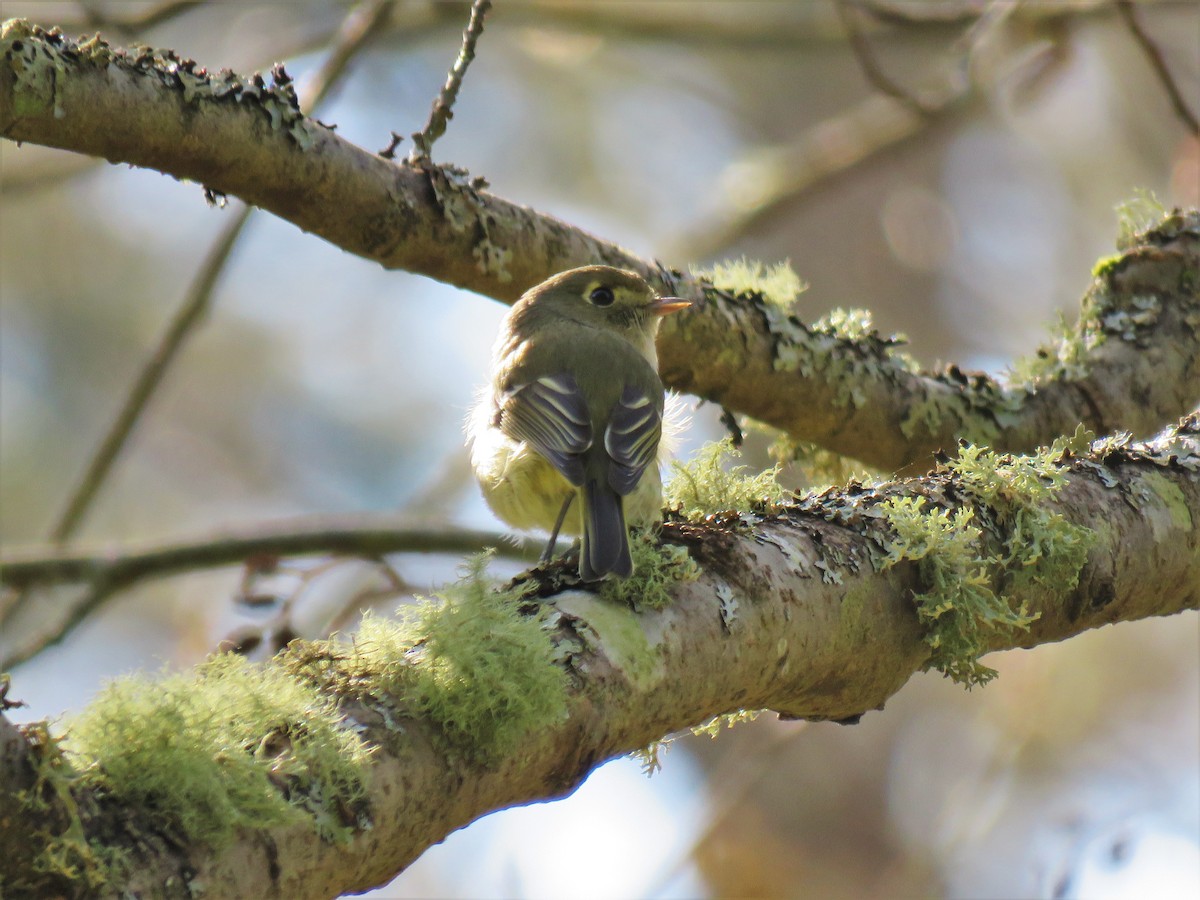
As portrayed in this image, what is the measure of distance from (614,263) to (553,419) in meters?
0.47

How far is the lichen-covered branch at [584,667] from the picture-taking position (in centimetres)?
161

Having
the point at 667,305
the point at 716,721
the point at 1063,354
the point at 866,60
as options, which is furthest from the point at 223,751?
the point at 866,60

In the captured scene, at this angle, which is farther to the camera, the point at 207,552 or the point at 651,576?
the point at 207,552

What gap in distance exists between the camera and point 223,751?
1660mm

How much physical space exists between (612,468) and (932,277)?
21.8 ft

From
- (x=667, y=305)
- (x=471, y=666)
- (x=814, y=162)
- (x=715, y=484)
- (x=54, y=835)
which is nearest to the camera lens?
(x=54, y=835)

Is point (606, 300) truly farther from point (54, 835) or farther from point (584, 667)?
point (54, 835)

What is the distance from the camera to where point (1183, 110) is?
13.9ft

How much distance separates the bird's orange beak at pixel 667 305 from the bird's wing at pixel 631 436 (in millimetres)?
239

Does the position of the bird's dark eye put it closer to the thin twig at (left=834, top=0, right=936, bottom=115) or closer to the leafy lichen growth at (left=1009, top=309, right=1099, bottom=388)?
the leafy lichen growth at (left=1009, top=309, right=1099, bottom=388)

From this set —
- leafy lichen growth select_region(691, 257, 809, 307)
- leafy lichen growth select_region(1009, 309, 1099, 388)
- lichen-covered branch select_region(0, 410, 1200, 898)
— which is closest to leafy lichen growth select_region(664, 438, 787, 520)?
lichen-covered branch select_region(0, 410, 1200, 898)

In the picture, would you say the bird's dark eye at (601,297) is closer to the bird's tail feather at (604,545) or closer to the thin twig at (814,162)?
the bird's tail feather at (604,545)

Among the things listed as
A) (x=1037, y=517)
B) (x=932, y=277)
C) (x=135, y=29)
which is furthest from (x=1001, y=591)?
(x=932, y=277)

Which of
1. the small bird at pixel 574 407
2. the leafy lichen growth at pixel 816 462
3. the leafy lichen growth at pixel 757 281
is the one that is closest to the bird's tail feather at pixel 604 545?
the small bird at pixel 574 407
